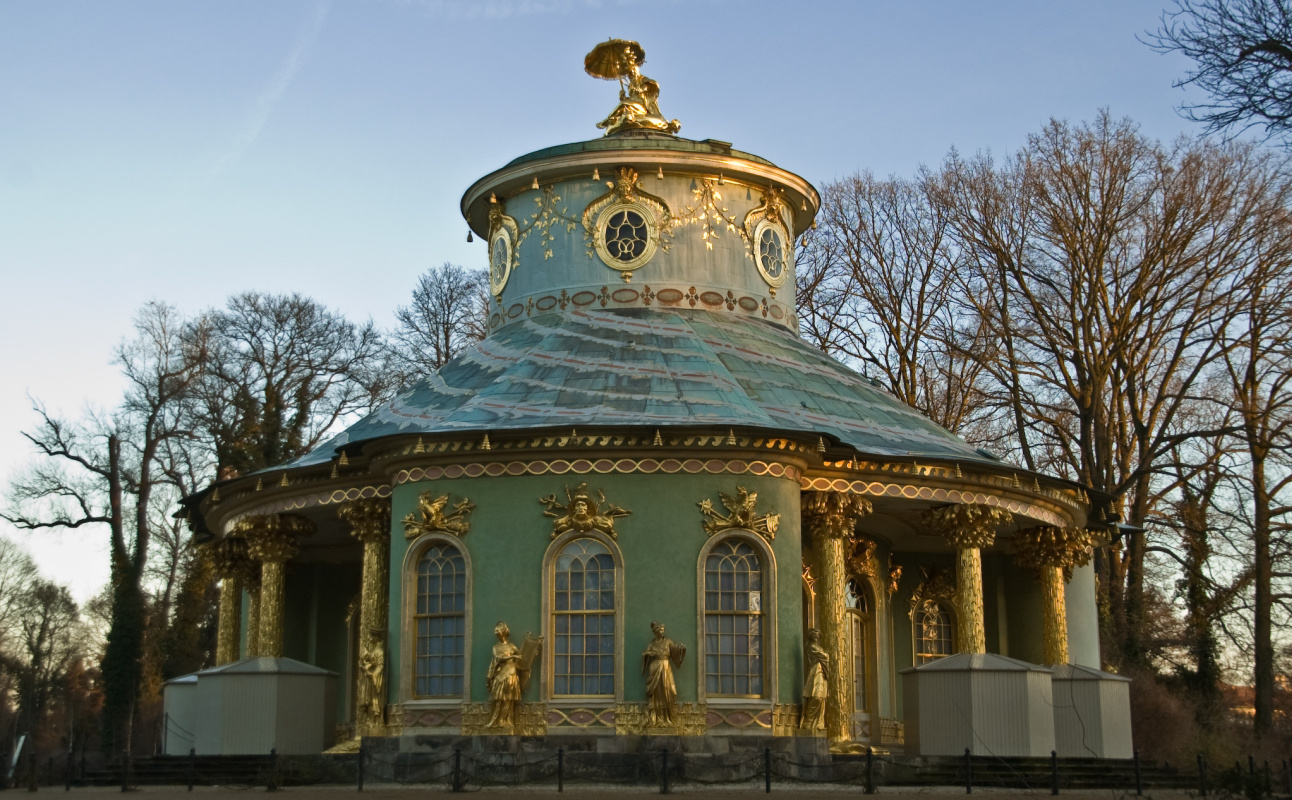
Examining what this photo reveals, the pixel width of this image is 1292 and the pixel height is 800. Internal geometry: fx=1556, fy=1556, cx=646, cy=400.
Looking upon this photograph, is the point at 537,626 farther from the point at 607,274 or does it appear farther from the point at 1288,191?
the point at 1288,191

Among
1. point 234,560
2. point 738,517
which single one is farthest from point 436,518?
point 234,560

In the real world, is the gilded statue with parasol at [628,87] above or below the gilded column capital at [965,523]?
above

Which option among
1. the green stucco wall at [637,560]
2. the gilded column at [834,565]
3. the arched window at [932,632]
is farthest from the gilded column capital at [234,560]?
the arched window at [932,632]

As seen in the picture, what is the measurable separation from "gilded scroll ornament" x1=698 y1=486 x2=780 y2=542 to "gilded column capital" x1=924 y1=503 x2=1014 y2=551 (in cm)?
357

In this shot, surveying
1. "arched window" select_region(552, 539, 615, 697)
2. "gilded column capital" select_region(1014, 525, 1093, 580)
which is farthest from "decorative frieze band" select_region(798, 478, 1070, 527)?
"arched window" select_region(552, 539, 615, 697)

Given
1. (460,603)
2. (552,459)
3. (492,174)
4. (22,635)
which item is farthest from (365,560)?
(22,635)

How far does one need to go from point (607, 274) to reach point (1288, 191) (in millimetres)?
14289

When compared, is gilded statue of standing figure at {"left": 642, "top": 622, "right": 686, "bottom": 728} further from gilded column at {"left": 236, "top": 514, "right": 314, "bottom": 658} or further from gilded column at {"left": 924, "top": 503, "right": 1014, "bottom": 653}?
gilded column at {"left": 236, "top": 514, "right": 314, "bottom": 658}

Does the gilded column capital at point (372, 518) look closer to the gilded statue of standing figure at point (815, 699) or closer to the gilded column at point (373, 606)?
the gilded column at point (373, 606)

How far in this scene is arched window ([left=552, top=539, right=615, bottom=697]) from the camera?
20.1 metres

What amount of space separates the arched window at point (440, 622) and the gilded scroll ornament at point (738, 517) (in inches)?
132

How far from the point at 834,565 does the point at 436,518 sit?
5.55 m

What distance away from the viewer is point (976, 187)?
116 feet

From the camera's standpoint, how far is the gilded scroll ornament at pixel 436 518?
818 inches
